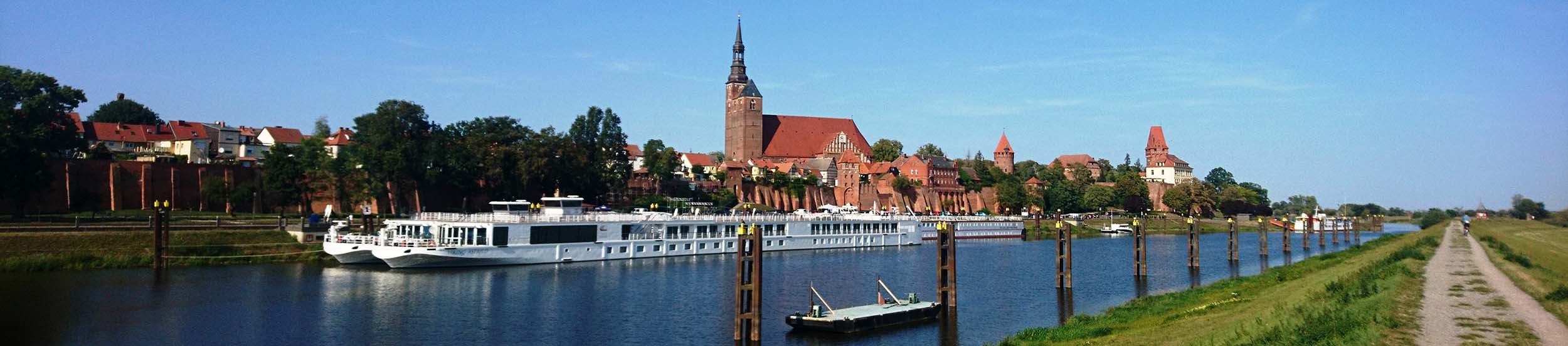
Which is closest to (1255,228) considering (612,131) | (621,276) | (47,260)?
(612,131)

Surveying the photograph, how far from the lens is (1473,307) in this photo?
87.0 feet

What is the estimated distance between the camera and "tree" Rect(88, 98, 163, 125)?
11488cm

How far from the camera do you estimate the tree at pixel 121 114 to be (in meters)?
115

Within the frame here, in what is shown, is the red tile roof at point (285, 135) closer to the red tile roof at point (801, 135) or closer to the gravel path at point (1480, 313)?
the red tile roof at point (801, 135)

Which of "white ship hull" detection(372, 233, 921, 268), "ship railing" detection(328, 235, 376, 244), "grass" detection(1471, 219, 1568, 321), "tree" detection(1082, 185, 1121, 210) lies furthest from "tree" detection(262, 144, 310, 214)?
"tree" detection(1082, 185, 1121, 210)

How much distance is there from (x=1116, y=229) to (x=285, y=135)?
9458cm

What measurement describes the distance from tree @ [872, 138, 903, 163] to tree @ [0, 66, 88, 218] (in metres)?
114

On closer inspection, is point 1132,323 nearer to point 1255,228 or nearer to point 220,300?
point 220,300

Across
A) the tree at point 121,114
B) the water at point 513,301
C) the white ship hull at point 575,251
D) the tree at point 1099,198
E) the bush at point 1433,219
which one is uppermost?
the tree at point 121,114

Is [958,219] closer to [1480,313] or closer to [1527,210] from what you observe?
[1527,210]

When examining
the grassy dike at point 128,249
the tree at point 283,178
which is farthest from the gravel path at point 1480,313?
→ the tree at point 283,178

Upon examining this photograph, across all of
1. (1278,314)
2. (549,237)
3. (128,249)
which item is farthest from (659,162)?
(1278,314)

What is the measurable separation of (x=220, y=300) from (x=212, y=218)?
2903 centimetres

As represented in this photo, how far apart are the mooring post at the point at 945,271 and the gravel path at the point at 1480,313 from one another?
51.2 ft
